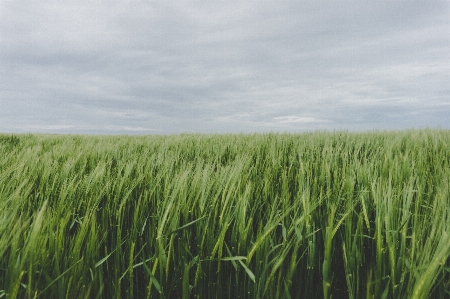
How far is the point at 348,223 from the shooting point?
2.16ft

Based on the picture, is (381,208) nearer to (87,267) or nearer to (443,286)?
(443,286)

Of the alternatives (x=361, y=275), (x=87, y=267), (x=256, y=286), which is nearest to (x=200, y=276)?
(x=256, y=286)

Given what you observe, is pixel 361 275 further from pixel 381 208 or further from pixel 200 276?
pixel 200 276

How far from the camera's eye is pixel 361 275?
63cm

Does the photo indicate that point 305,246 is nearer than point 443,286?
No

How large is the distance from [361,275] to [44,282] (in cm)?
69

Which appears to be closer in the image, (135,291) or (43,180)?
(135,291)

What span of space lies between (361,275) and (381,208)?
6.5 inches

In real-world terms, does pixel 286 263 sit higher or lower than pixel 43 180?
lower

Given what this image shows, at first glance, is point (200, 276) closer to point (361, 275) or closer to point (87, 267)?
point (87, 267)

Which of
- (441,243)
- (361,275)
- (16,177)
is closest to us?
(441,243)

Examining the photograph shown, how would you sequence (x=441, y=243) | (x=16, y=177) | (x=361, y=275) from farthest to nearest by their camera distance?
(x=16, y=177) < (x=361, y=275) < (x=441, y=243)

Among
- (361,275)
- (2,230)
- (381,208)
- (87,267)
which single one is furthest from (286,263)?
(2,230)

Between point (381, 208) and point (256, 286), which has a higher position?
point (381, 208)
